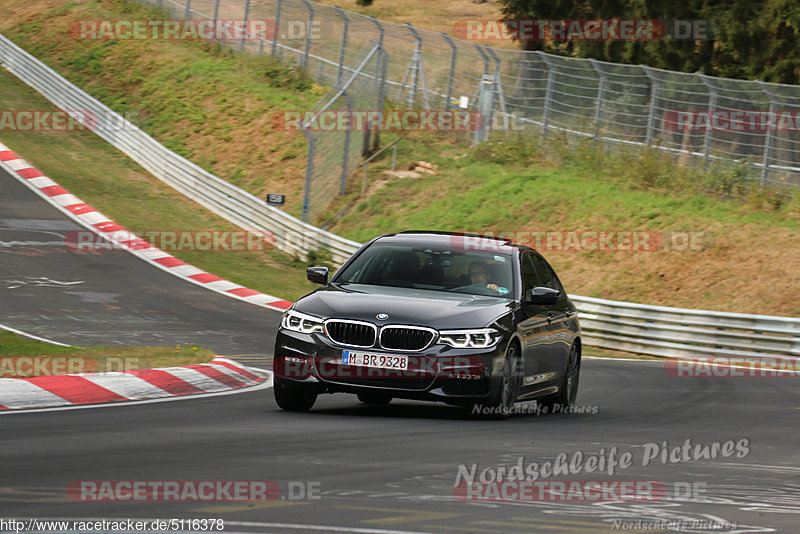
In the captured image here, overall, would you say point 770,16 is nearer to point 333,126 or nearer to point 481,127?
point 481,127

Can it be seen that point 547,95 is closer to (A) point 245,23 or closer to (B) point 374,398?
(A) point 245,23

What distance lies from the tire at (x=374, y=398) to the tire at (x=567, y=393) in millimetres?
1583

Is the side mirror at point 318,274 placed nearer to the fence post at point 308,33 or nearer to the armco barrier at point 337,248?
the armco barrier at point 337,248

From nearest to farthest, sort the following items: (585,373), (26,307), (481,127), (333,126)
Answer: (585,373), (26,307), (333,126), (481,127)

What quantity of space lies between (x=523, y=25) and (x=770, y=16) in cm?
947

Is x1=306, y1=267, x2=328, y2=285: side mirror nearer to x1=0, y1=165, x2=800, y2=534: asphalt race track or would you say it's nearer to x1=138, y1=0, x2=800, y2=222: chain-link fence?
x1=0, y1=165, x2=800, y2=534: asphalt race track

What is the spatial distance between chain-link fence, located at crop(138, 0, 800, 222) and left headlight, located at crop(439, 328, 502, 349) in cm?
1883

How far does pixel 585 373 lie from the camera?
1680 cm

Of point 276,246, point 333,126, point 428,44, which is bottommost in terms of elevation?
point 276,246

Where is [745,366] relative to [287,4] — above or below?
below

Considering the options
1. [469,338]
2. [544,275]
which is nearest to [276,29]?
[544,275]

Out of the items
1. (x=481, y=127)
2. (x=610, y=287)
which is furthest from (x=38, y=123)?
(x=610, y=287)

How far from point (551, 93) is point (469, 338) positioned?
23.7m

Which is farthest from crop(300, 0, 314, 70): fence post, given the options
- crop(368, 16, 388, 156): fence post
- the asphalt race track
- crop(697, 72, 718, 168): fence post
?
the asphalt race track
